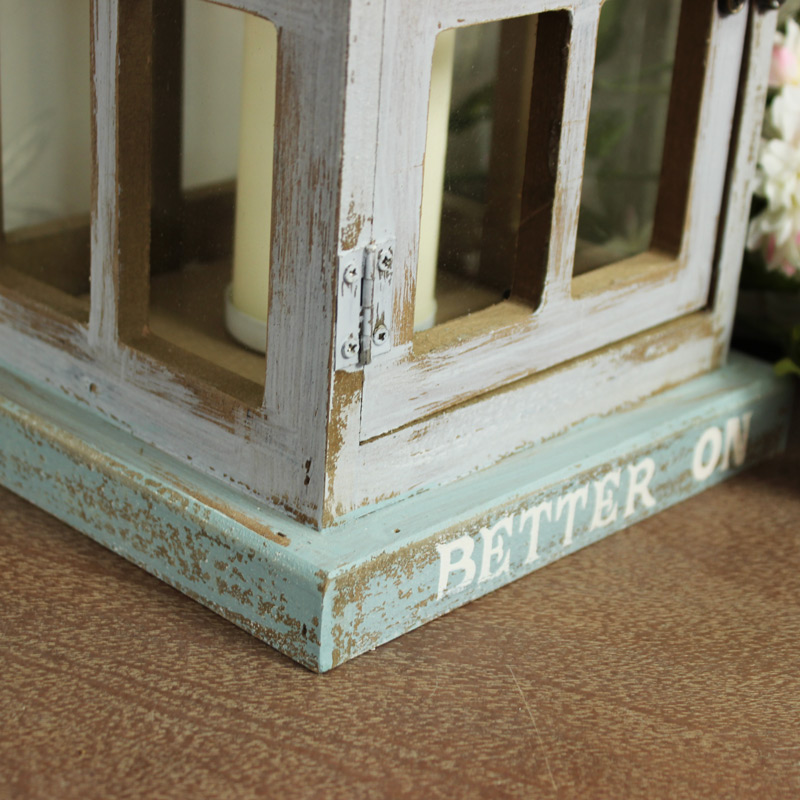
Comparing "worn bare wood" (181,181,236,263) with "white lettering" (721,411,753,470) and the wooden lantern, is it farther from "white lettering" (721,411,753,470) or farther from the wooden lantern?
"white lettering" (721,411,753,470)

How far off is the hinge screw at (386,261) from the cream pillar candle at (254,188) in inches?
1.6

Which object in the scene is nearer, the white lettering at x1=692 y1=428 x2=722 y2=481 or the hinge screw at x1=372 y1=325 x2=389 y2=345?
the hinge screw at x1=372 y1=325 x2=389 y2=345

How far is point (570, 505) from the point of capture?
487 millimetres

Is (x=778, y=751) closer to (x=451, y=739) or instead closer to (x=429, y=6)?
(x=451, y=739)

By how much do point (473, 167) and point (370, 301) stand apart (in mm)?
66

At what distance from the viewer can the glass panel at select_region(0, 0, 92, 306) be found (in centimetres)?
49

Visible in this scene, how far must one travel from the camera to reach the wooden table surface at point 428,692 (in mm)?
381

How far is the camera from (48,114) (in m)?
0.52

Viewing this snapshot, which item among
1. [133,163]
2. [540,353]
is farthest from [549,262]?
[133,163]

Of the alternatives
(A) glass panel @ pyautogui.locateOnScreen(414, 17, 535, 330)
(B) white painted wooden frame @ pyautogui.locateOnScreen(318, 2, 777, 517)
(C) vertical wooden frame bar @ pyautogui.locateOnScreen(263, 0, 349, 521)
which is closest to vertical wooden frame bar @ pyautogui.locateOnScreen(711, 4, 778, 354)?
(B) white painted wooden frame @ pyautogui.locateOnScreen(318, 2, 777, 517)

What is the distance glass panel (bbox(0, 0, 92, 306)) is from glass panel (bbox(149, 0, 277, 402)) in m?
0.04

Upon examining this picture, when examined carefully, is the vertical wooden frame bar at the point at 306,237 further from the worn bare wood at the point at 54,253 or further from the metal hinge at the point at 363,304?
the worn bare wood at the point at 54,253

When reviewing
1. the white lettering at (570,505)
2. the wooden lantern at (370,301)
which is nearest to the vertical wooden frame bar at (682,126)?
the wooden lantern at (370,301)

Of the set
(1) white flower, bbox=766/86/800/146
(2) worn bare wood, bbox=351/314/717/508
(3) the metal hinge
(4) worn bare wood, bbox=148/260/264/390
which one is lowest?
(2) worn bare wood, bbox=351/314/717/508
